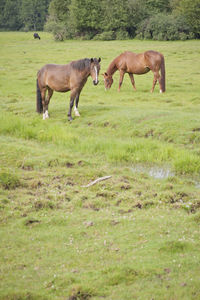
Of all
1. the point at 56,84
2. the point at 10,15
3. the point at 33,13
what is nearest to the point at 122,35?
the point at 56,84

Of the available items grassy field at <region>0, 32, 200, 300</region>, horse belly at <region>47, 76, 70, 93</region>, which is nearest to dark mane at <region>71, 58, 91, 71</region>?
horse belly at <region>47, 76, 70, 93</region>

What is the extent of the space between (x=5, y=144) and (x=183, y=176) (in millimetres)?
4778

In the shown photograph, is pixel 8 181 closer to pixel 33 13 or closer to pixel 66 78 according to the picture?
pixel 66 78

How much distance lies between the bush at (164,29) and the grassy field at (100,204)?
105 feet

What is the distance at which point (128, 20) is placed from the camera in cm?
5034

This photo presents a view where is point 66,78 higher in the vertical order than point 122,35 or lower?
lower

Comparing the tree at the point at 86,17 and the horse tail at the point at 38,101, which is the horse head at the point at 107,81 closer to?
the horse tail at the point at 38,101

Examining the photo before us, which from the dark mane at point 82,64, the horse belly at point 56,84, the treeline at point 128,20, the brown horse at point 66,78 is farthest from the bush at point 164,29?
the dark mane at point 82,64

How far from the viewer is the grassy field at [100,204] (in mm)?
4414

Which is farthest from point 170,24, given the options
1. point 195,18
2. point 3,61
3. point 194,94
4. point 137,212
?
point 137,212

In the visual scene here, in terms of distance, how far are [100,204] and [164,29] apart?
42.0 metres

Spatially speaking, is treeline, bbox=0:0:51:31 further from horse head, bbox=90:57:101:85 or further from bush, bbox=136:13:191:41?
horse head, bbox=90:57:101:85

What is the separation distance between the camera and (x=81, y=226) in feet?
19.2

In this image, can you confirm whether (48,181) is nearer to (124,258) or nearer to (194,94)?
(124,258)
